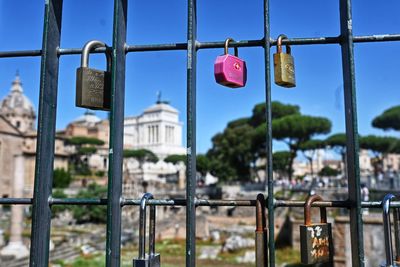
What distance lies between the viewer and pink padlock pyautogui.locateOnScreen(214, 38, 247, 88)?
154cm

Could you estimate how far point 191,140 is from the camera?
1.48 m

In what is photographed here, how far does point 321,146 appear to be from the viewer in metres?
35.2

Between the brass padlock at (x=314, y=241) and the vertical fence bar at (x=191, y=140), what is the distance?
41 centimetres

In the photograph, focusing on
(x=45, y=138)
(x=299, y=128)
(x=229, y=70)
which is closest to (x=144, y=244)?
(x=45, y=138)

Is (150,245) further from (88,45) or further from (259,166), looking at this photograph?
(259,166)

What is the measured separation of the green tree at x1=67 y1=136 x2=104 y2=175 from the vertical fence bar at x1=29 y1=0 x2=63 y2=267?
58.4 metres

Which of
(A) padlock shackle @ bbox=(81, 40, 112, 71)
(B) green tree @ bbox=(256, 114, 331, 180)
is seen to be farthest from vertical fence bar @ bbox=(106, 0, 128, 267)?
(B) green tree @ bbox=(256, 114, 331, 180)

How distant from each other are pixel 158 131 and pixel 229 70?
73169 mm

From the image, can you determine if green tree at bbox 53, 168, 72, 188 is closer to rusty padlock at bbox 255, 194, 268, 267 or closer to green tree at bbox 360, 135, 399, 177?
green tree at bbox 360, 135, 399, 177

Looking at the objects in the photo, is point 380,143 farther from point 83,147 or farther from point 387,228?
point 83,147

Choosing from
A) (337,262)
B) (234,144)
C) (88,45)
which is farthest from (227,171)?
(88,45)

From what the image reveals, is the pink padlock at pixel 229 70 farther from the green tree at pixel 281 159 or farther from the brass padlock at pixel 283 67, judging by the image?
the green tree at pixel 281 159

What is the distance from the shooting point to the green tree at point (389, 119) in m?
30.9

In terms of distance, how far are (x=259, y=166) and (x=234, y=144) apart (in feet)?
23.2
